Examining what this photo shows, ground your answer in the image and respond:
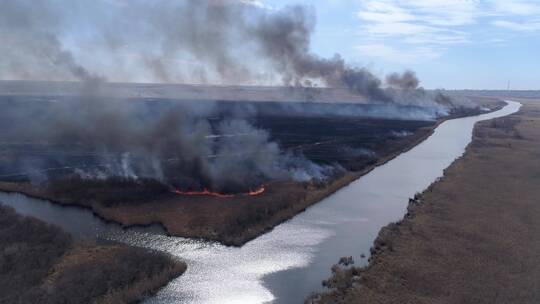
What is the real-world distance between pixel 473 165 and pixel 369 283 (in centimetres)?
6245

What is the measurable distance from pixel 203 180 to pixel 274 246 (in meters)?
24.5

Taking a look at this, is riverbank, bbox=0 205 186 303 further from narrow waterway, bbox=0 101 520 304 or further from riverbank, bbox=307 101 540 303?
riverbank, bbox=307 101 540 303

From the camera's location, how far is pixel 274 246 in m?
45.1

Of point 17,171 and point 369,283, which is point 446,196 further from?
point 17,171

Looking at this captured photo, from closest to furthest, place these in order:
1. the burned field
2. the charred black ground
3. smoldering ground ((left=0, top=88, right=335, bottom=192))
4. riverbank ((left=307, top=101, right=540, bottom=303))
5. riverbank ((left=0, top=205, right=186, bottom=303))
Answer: riverbank ((left=0, top=205, right=186, bottom=303)) < riverbank ((left=307, top=101, right=540, bottom=303)) < the burned field < the charred black ground < smoldering ground ((left=0, top=88, right=335, bottom=192))

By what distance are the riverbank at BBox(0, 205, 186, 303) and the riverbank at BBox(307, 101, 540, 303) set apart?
14997mm

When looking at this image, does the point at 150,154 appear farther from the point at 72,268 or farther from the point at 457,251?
the point at 457,251

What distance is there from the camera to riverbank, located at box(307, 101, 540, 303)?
34.7 metres

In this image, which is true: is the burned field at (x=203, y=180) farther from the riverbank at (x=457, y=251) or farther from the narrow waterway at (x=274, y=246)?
the riverbank at (x=457, y=251)

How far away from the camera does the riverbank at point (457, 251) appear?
3472cm

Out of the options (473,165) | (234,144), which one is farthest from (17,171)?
(473,165)

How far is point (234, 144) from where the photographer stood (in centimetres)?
10512

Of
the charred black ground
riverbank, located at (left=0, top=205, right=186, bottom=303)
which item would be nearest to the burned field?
the charred black ground

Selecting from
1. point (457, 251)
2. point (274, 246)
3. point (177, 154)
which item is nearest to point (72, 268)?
point (274, 246)
